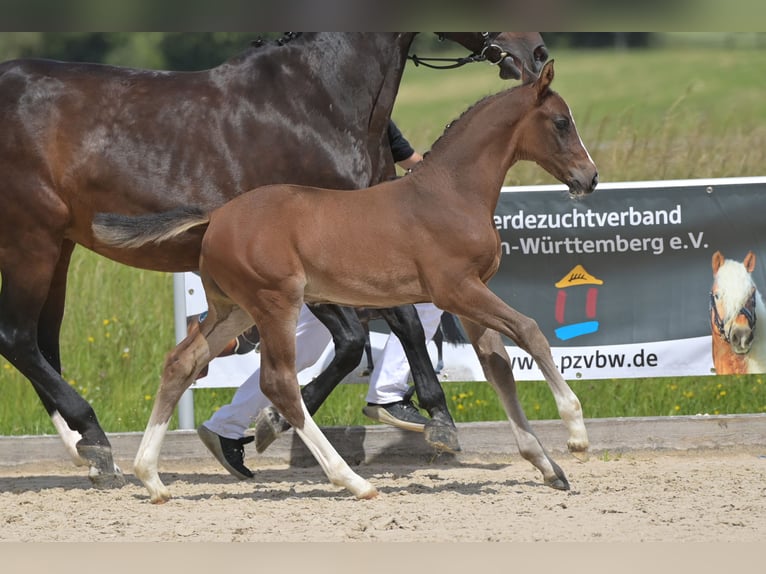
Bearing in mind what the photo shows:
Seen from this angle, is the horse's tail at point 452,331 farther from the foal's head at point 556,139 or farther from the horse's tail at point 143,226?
the horse's tail at point 143,226

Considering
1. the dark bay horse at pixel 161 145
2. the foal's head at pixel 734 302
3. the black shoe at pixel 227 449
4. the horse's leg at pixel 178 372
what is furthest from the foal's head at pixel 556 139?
the black shoe at pixel 227 449

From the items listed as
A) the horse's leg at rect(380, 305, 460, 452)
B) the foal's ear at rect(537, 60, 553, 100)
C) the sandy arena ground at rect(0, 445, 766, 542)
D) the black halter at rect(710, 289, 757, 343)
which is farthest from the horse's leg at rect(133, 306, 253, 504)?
the black halter at rect(710, 289, 757, 343)

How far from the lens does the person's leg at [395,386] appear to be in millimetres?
5309

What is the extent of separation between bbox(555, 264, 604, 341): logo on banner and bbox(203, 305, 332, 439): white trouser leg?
4.04 feet

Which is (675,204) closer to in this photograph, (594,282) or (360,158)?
(594,282)

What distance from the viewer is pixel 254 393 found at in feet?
17.1

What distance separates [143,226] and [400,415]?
1599mm

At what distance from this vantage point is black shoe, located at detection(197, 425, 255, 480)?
514 centimetres

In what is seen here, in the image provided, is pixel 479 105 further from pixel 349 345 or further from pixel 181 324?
pixel 181 324

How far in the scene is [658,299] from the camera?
18.9 feet

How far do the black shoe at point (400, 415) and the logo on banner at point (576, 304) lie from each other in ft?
3.12

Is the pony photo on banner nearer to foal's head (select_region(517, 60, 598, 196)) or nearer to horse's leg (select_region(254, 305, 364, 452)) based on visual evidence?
foal's head (select_region(517, 60, 598, 196))

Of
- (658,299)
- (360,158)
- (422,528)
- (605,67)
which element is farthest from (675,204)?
(605,67)

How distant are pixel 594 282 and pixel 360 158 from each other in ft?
5.27
